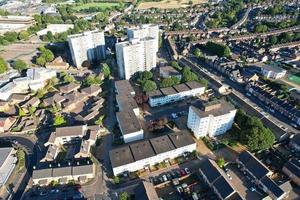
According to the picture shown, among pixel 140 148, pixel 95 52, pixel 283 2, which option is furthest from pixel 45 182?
pixel 283 2

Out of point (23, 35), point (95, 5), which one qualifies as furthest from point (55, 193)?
point (95, 5)

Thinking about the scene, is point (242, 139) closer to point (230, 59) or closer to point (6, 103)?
point (230, 59)

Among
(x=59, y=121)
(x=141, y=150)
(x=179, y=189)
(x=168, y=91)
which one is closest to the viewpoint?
(x=179, y=189)

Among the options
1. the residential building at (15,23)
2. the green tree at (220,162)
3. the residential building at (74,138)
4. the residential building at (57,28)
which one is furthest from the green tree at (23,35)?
the green tree at (220,162)

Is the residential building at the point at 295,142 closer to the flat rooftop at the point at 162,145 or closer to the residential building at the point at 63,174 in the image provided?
the flat rooftop at the point at 162,145

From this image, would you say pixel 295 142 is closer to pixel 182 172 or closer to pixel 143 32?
pixel 182 172

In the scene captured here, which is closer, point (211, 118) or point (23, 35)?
point (211, 118)
